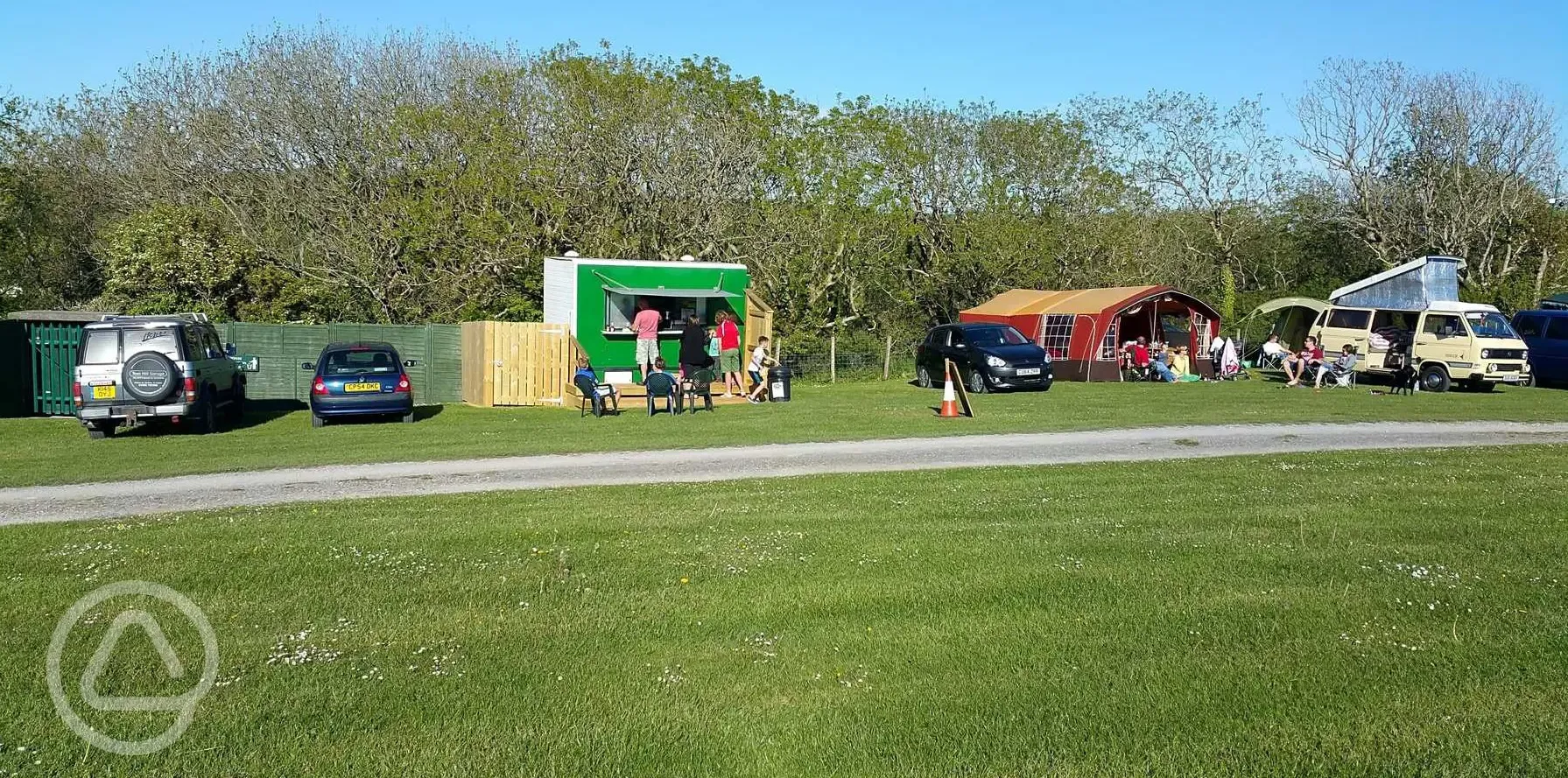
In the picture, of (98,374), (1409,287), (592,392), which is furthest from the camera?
(1409,287)

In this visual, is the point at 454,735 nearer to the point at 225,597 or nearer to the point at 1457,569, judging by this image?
the point at 225,597

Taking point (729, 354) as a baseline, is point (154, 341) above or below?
above

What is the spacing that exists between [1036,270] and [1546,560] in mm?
33873

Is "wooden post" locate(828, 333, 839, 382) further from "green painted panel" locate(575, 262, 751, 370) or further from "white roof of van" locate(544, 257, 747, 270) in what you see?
"white roof of van" locate(544, 257, 747, 270)

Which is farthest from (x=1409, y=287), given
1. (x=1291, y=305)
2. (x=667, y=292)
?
(x=667, y=292)

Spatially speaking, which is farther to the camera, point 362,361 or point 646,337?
point 646,337

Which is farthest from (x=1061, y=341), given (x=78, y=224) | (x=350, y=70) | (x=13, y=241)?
(x=78, y=224)

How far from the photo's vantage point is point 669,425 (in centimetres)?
1859

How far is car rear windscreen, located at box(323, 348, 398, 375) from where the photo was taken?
67.1 feet

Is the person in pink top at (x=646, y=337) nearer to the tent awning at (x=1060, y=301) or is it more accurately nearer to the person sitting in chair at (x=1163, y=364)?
the tent awning at (x=1060, y=301)

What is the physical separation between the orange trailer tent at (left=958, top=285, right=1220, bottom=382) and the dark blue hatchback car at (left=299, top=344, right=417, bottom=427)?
17.6 metres

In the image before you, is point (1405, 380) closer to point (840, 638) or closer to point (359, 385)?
point (359, 385)

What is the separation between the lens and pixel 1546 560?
7574 millimetres

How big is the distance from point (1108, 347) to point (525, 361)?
15.2m
